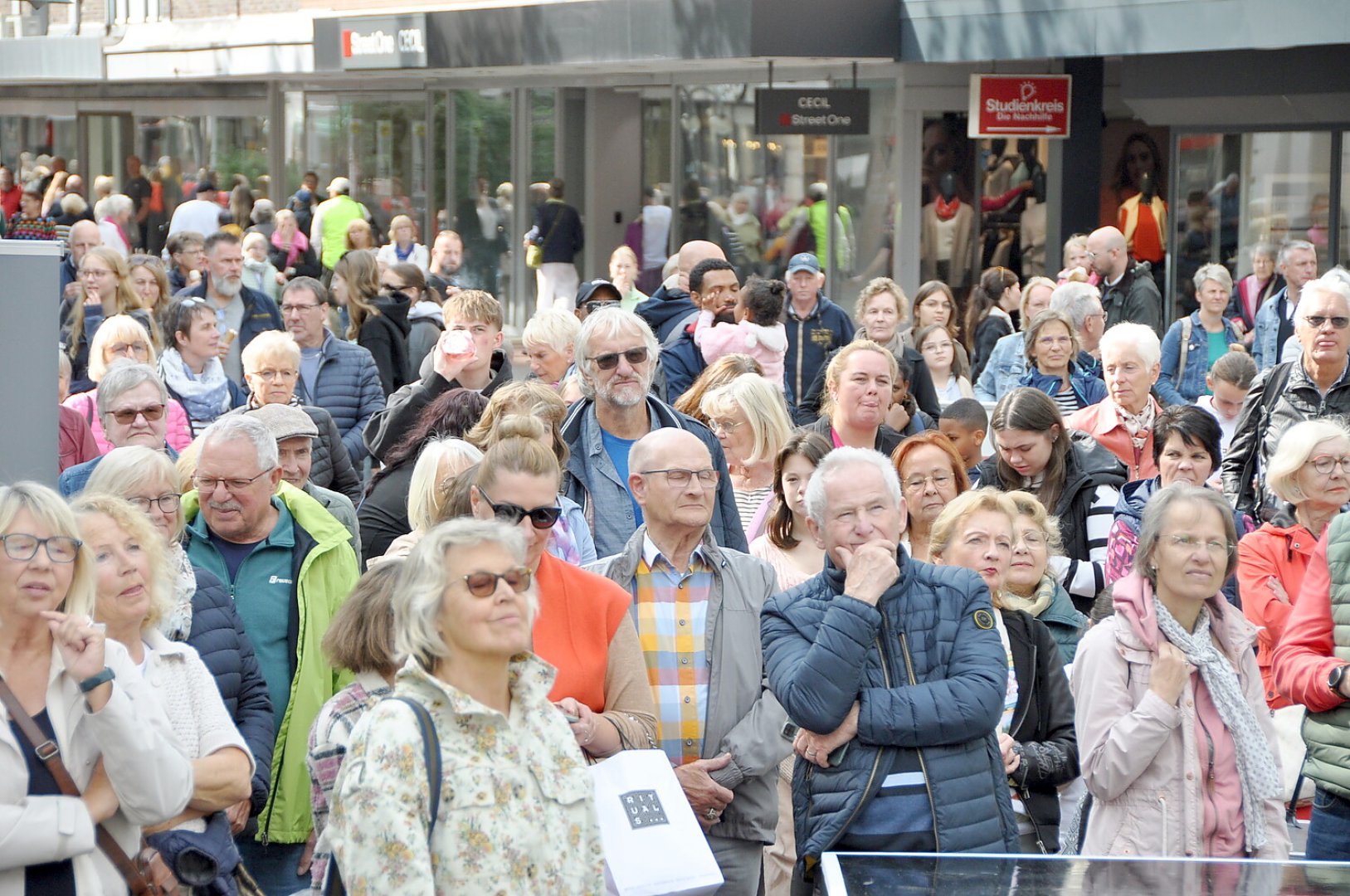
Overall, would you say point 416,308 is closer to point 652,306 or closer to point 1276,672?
point 652,306

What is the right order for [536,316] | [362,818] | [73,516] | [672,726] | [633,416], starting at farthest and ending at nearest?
[536,316] < [633,416] < [672,726] < [73,516] < [362,818]

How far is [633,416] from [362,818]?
3.29 metres

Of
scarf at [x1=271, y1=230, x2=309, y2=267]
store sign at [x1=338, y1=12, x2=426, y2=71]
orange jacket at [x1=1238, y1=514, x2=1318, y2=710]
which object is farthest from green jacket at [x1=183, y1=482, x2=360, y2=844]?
store sign at [x1=338, y1=12, x2=426, y2=71]

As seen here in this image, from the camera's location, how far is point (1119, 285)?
47.0ft


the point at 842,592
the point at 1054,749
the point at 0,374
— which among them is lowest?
the point at 1054,749

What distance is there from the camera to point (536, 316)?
916 cm

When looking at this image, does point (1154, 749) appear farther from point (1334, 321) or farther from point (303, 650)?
point (1334, 321)

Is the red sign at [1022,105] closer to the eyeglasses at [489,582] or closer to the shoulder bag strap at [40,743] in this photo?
the eyeglasses at [489,582]

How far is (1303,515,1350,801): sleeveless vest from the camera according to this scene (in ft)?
17.4

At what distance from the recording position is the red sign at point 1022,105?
1823 cm

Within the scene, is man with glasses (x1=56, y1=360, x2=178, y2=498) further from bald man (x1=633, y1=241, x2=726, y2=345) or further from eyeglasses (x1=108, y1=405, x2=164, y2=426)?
bald man (x1=633, y1=241, x2=726, y2=345)

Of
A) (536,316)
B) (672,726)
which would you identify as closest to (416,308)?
(536,316)

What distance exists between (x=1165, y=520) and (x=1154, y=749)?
66 cm

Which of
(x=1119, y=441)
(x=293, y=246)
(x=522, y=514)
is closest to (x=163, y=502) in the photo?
(x=522, y=514)
